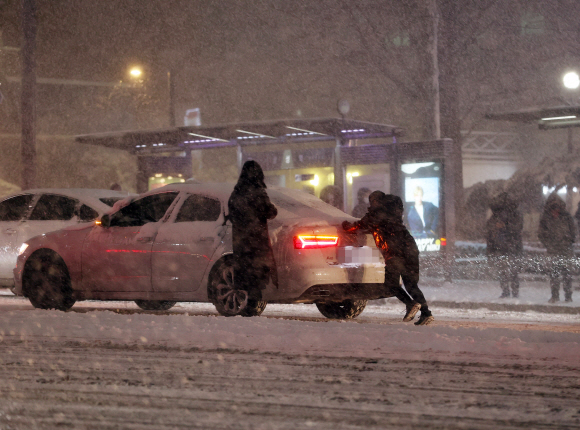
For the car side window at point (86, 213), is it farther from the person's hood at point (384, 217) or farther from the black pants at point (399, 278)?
the black pants at point (399, 278)

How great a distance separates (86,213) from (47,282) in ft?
5.43

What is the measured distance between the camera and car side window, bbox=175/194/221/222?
8719 millimetres

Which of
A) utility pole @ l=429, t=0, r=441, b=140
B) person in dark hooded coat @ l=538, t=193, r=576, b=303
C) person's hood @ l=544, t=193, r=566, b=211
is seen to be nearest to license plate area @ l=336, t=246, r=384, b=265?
person in dark hooded coat @ l=538, t=193, r=576, b=303

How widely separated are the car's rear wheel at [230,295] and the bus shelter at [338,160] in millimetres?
6548

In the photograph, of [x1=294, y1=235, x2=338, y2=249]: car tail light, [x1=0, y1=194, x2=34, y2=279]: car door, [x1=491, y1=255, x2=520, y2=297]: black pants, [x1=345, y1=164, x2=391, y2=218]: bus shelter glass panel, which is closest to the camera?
[x1=294, y1=235, x2=338, y2=249]: car tail light

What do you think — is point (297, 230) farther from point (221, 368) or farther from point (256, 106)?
point (256, 106)

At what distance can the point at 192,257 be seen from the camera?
8312 mm

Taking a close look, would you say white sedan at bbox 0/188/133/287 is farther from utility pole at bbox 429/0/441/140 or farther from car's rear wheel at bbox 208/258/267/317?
utility pole at bbox 429/0/441/140

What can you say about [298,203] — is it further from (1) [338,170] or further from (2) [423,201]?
(1) [338,170]

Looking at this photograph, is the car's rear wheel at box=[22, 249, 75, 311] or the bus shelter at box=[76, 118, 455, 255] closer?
the car's rear wheel at box=[22, 249, 75, 311]

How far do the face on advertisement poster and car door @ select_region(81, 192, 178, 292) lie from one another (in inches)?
310

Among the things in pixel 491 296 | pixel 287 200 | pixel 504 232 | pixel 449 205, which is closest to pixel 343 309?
pixel 287 200

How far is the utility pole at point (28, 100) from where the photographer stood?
691 inches

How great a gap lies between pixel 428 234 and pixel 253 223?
8778 millimetres
